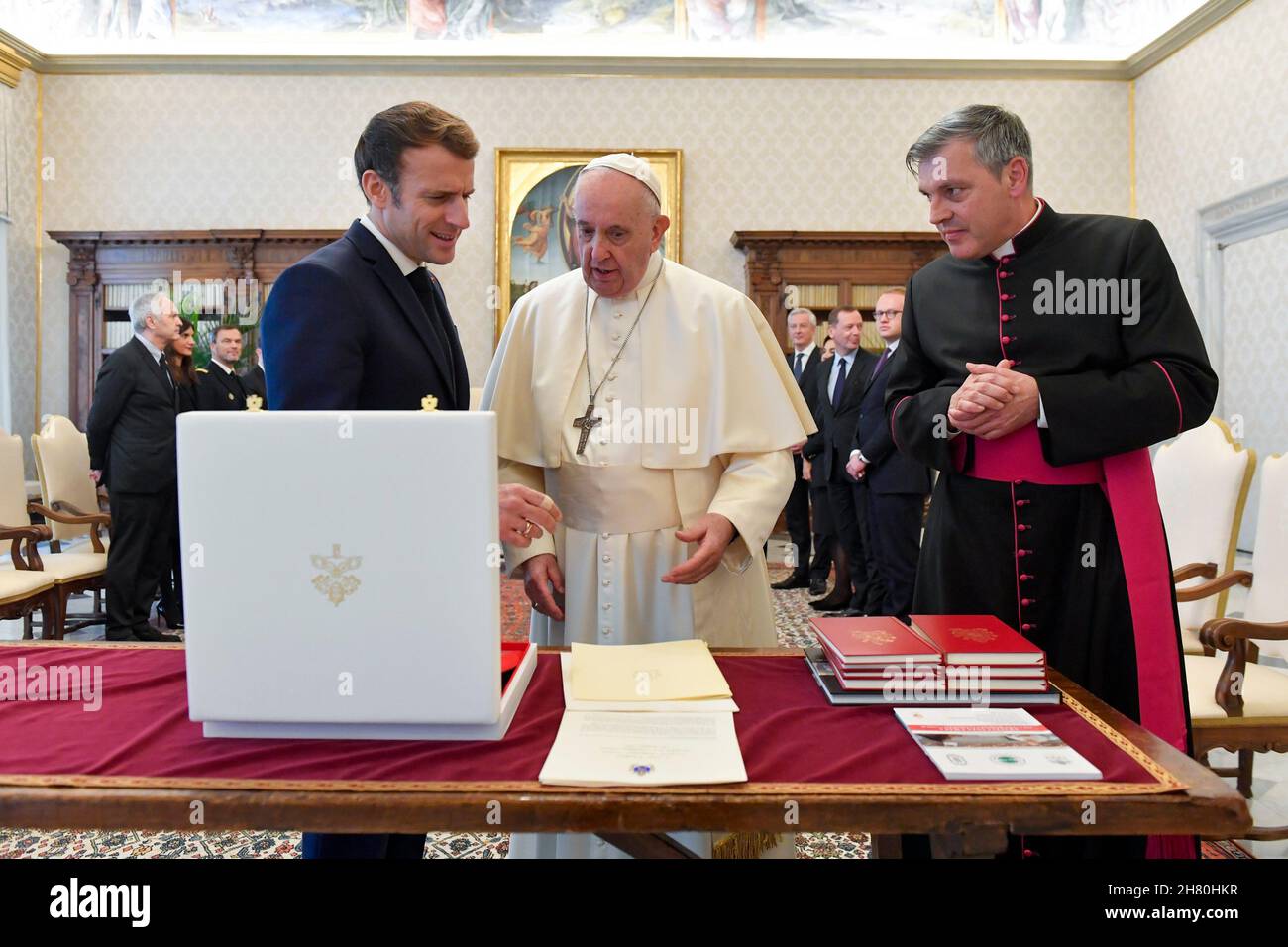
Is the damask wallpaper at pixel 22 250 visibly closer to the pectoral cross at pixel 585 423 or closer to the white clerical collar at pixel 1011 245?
the pectoral cross at pixel 585 423

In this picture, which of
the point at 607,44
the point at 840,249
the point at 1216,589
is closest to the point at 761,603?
the point at 1216,589

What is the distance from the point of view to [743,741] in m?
1.33

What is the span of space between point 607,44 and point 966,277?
861cm

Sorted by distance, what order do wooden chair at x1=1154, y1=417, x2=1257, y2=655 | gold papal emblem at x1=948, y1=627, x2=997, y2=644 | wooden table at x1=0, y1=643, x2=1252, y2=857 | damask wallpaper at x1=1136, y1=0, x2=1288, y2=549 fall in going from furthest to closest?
1. damask wallpaper at x1=1136, y1=0, x2=1288, y2=549
2. wooden chair at x1=1154, y1=417, x2=1257, y2=655
3. gold papal emblem at x1=948, y1=627, x2=997, y2=644
4. wooden table at x1=0, y1=643, x2=1252, y2=857

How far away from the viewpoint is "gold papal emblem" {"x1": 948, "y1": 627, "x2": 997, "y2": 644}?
159cm

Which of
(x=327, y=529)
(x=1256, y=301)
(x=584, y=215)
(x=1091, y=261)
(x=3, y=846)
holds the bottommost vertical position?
(x=3, y=846)

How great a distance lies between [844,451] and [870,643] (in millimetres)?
4879

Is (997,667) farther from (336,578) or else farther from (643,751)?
(336,578)

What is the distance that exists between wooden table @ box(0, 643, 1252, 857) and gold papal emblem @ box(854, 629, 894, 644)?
0.46 metres

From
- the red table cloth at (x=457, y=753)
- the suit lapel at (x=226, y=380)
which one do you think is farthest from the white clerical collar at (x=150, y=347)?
the red table cloth at (x=457, y=753)

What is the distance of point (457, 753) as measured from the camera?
4.25 ft

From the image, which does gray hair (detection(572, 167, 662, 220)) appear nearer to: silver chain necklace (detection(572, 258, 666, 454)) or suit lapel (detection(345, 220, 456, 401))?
silver chain necklace (detection(572, 258, 666, 454))

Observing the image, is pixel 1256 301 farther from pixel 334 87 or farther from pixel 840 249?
pixel 334 87

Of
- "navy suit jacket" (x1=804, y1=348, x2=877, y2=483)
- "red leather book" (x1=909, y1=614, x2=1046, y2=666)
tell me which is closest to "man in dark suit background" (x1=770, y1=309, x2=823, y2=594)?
"navy suit jacket" (x1=804, y1=348, x2=877, y2=483)
